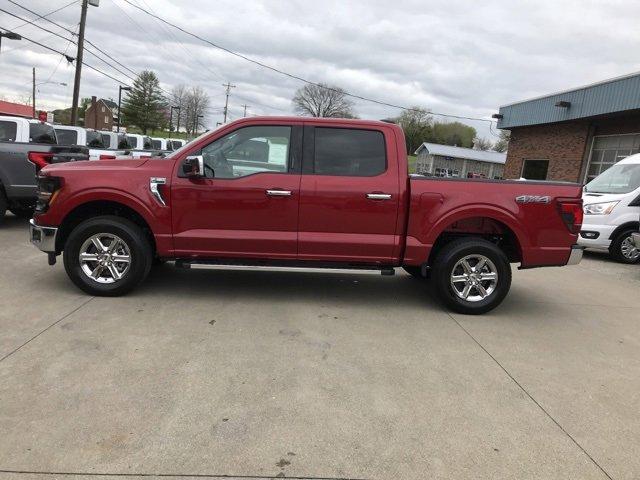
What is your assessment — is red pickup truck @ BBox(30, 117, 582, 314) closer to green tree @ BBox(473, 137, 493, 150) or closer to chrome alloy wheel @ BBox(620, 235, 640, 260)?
chrome alloy wheel @ BBox(620, 235, 640, 260)

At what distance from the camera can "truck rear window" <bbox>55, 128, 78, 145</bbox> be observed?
586 inches

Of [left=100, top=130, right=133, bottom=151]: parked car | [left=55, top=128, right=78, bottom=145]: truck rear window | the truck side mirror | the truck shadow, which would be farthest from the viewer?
[left=100, top=130, right=133, bottom=151]: parked car

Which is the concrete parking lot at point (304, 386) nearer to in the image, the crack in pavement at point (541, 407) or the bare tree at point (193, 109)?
the crack in pavement at point (541, 407)

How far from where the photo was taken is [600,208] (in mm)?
9672

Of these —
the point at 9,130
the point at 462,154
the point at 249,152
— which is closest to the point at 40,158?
the point at 9,130

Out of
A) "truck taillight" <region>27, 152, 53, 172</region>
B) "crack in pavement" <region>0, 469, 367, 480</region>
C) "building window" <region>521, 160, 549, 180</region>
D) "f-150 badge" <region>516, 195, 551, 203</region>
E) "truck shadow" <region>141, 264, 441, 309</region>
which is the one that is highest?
"building window" <region>521, 160, 549, 180</region>

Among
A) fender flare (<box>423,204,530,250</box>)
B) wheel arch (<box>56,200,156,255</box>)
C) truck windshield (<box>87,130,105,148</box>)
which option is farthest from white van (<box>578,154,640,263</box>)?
truck windshield (<box>87,130,105,148</box>)

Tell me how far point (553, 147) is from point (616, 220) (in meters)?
12.2

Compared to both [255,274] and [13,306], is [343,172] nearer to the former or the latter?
[255,274]

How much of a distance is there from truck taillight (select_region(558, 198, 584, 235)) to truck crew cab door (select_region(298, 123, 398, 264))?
1762mm

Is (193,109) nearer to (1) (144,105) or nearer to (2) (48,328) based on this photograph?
(1) (144,105)

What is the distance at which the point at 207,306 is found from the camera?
5.15 m

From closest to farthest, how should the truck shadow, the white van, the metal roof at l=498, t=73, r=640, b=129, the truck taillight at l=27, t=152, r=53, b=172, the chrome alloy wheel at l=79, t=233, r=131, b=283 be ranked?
the chrome alloy wheel at l=79, t=233, r=131, b=283 < the truck shadow < the truck taillight at l=27, t=152, r=53, b=172 < the white van < the metal roof at l=498, t=73, r=640, b=129

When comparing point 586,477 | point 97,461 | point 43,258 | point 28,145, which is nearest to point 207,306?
point 97,461
